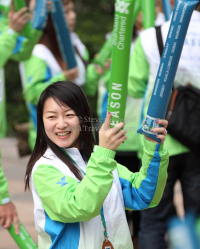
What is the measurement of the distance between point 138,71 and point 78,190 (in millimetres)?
1419

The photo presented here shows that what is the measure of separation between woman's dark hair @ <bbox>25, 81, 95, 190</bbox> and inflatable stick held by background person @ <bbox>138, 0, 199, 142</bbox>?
15.7 inches

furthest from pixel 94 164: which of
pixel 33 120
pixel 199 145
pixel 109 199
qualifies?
pixel 33 120

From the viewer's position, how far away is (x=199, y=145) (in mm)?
2561

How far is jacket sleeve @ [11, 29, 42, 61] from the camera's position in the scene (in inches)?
127

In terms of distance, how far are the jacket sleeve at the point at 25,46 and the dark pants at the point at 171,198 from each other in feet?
4.32

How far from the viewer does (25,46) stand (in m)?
3.25

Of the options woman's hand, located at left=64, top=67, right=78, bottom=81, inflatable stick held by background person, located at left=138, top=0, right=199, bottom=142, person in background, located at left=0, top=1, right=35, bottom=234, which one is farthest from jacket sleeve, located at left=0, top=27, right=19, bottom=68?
inflatable stick held by background person, located at left=138, top=0, right=199, bottom=142

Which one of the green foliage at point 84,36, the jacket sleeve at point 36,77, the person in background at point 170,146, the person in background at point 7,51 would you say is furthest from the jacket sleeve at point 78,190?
the green foliage at point 84,36

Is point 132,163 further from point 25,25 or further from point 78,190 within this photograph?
point 78,190

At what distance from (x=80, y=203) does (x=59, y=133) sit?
0.35 meters

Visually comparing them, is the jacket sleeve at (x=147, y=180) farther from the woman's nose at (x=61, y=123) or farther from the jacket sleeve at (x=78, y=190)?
the woman's nose at (x=61, y=123)

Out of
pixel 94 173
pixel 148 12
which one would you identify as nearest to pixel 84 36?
pixel 148 12

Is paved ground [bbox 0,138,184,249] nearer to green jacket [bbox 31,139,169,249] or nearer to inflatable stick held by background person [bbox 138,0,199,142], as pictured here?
green jacket [bbox 31,139,169,249]

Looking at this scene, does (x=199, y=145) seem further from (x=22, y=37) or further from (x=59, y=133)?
(x=22, y=37)
